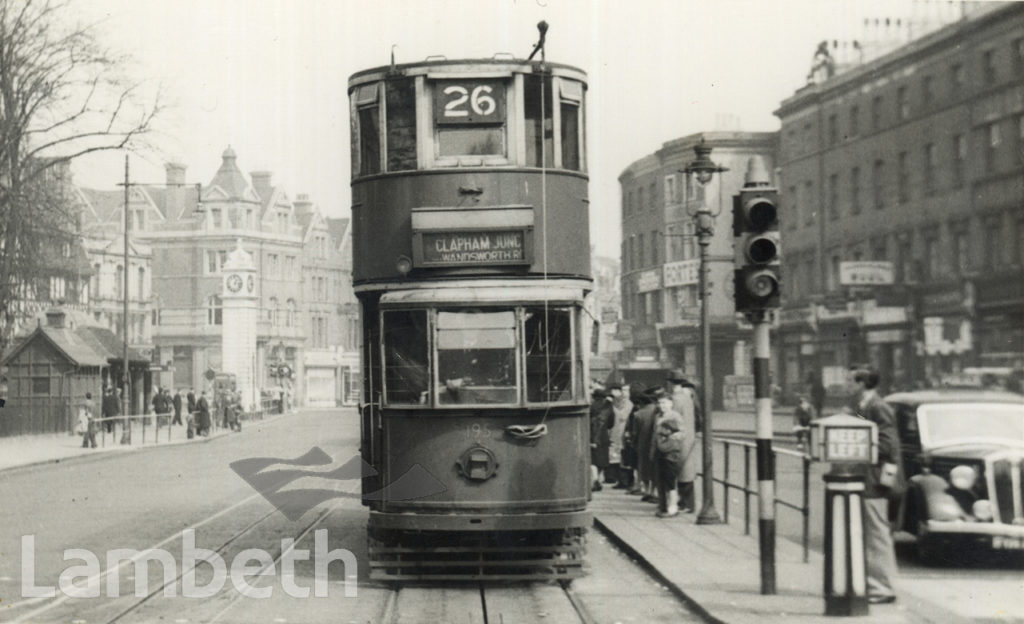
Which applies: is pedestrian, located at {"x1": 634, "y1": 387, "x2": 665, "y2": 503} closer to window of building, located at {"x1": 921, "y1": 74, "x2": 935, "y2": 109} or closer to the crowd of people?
the crowd of people

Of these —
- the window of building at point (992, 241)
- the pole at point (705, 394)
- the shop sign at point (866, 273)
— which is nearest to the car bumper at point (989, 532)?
the pole at point (705, 394)

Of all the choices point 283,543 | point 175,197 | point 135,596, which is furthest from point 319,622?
point 175,197

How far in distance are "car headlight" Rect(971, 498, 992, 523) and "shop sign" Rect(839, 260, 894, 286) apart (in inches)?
236

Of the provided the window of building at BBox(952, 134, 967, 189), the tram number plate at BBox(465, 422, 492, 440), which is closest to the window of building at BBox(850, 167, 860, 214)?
the window of building at BBox(952, 134, 967, 189)

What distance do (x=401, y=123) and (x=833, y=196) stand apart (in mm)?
15064

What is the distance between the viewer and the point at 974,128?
53.5 ft

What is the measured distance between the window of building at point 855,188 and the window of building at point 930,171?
169 inches

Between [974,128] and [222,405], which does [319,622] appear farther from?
[222,405]

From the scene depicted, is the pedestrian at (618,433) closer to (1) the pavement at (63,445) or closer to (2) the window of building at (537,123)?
(2) the window of building at (537,123)

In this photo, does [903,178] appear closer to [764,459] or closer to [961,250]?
[961,250]

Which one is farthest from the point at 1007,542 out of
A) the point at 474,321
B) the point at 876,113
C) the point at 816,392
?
the point at 816,392

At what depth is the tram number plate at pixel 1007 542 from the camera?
13.7 m

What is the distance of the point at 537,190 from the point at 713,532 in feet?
19.1

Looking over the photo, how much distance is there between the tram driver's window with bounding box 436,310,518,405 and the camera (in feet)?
41.9
